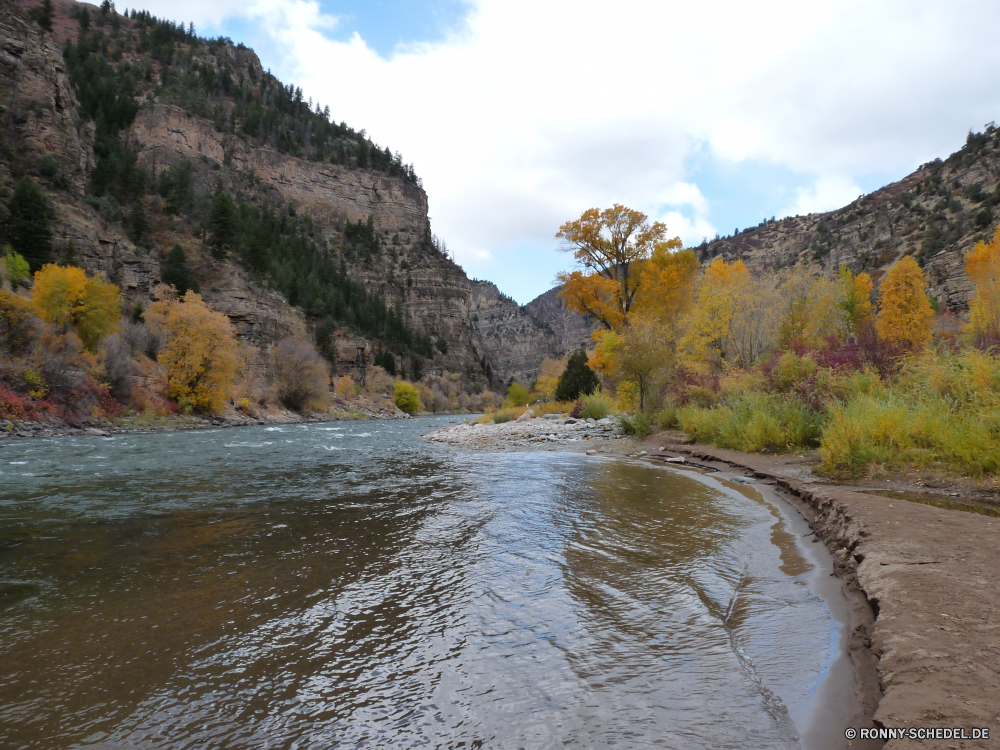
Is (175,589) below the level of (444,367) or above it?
below

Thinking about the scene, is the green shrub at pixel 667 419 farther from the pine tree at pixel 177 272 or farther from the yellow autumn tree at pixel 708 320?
the pine tree at pixel 177 272

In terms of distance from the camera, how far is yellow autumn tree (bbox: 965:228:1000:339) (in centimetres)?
1677

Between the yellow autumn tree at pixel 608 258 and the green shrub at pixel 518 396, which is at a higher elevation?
the yellow autumn tree at pixel 608 258

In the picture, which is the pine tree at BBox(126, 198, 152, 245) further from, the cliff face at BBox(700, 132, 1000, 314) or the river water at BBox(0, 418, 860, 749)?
the cliff face at BBox(700, 132, 1000, 314)

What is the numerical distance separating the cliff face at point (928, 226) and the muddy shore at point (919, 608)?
40.6 metres

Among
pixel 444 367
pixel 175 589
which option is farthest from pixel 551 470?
pixel 444 367

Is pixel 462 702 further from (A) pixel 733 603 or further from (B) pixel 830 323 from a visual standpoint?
(B) pixel 830 323

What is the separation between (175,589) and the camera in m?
3.83

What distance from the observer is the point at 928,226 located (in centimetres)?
5866

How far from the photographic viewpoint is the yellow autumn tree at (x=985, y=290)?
55.0 ft

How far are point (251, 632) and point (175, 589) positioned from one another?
121 centimetres

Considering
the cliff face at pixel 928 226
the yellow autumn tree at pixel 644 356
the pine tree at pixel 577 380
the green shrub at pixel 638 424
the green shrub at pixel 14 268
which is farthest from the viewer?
the cliff face at pixel 928 226

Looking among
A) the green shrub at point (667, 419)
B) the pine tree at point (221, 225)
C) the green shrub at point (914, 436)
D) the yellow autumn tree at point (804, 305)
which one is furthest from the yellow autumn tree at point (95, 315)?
the yellow autumn tree at point (804, 305)

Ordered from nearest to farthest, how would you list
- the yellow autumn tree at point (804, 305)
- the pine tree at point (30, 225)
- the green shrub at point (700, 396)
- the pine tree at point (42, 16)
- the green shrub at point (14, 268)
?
1. the green shrub at point (700, 396)
2. the yellow autumn tree at point (804, 305)
3. the green shrub at point (14, 268)
4. the pine tree at point (30, 225)
5. the pine tree at point (42, 16)
